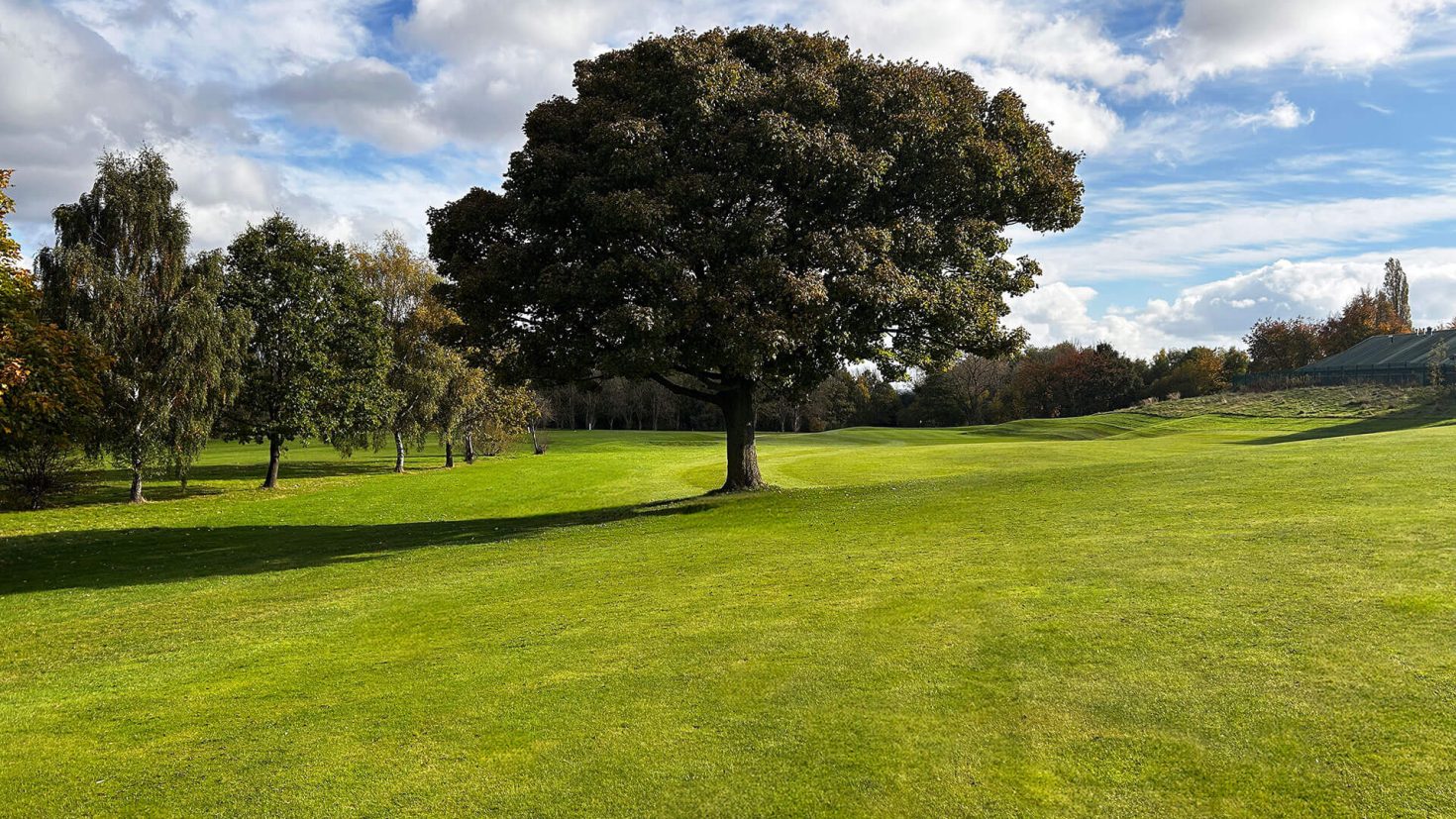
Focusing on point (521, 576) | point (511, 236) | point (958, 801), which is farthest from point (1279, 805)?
point (511, 236)

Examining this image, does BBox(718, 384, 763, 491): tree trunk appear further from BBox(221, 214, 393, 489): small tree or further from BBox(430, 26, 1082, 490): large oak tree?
BBox(221, 214, 393, 489): small tree

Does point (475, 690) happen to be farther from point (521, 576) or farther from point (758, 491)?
point (758, 491)

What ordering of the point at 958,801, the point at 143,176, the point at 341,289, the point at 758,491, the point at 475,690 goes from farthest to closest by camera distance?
the point at 341,289 < the point at 143,176 < the point at 758,491 < the point at 475,690 < the point at 958,801

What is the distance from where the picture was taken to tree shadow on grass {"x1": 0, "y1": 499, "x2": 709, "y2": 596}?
19.4 meters

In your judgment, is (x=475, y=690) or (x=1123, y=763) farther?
(x=475, y=690)

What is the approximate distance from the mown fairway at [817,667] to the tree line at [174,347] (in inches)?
230

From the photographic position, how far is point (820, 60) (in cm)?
2325

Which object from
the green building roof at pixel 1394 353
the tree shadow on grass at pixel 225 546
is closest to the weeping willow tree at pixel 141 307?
the tree shadow on grass at pixel 225 546

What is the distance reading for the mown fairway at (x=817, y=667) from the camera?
19.5 ft

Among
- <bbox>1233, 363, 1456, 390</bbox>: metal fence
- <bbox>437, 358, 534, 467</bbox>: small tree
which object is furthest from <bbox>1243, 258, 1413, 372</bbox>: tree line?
<bbox>437, 358, 534, 467</bbox>: small tree

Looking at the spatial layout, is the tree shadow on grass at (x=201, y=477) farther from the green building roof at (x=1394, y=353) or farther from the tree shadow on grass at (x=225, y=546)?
the green building roof at (x=1394, y=353)

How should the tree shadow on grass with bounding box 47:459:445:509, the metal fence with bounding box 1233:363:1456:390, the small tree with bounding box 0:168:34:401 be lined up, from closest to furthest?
the small tree with bounding box 0:168:34:401
the tree shadow on grass with bounding box 47:459:445:509
the metal fence with bounding box 1233:363:1456:390

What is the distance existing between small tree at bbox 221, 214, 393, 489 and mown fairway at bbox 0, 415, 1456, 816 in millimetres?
23772

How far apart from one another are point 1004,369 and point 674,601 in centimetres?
11781
